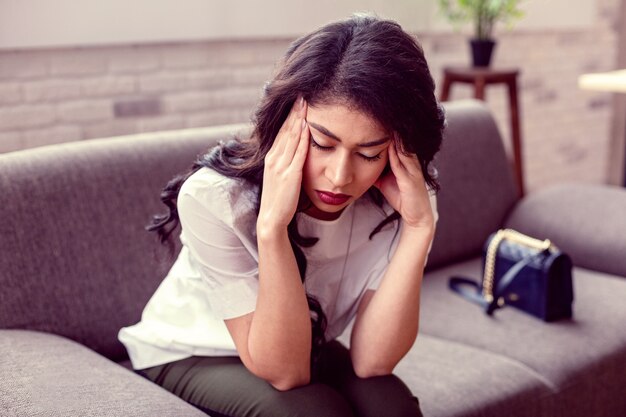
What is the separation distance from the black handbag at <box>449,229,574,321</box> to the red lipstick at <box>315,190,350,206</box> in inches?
31.6

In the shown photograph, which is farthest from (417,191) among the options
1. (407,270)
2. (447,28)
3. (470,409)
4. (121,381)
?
(447,28)

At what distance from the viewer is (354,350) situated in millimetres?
1420

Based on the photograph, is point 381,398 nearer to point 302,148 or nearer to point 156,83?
point 302,148

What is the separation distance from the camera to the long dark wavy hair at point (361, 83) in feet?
3.99

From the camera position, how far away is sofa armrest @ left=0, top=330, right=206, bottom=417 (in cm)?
123

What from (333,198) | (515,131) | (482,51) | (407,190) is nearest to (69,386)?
(333,198)

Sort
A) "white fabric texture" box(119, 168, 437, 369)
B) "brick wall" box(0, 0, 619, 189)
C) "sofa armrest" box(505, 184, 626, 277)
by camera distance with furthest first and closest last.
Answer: "brick wall" box(0, 0, 619, 189) → "sofa armrest" box(505, 184, 626, 277) → "white fabric texture" box(119, 168, 437, 369)

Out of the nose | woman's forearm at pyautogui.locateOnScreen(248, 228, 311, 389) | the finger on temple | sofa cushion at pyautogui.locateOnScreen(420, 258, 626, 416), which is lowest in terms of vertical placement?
sofa cushion at pyautogui.locateOnScreen(420, 258, 626, 416)

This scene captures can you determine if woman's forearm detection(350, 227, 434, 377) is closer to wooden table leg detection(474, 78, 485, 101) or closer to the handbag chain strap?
the handbag chain strap

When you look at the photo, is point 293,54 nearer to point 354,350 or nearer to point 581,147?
point 354,350

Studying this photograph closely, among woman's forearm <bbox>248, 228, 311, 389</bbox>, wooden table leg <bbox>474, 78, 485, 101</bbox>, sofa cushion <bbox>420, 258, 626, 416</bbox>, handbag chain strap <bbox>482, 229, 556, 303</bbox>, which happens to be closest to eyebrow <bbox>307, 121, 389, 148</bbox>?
woman's forearm <bbox>248, 228, 311, 389</bbox>

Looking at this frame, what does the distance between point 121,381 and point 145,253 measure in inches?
16.6

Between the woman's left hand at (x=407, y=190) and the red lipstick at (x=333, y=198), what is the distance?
0.36ft

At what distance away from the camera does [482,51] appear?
3.17m
